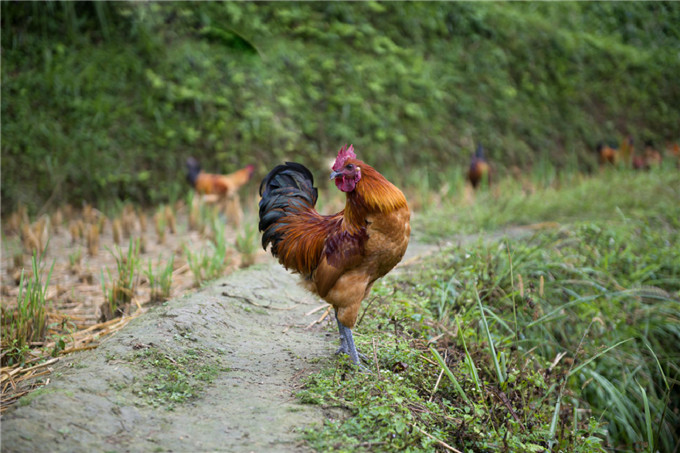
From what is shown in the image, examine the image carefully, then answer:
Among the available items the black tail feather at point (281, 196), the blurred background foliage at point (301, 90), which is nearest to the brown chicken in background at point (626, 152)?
the blurred background foliage at point (301, 90)

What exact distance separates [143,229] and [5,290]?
2028 millimetres

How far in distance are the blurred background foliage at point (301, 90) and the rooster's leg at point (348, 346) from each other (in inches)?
89.5

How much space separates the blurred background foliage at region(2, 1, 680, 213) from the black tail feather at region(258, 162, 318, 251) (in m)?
1.13

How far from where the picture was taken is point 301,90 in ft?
29.7

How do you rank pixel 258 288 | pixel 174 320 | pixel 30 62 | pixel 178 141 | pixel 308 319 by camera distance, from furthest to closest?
pixel 178 141 → pixel 30 62 → pixel 258 288 → pixel 308 319 → pixel 174 320

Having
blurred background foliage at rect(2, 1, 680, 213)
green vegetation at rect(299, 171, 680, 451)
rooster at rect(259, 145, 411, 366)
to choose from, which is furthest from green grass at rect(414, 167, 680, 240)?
rooster at rect(259, 145, 411, 366)

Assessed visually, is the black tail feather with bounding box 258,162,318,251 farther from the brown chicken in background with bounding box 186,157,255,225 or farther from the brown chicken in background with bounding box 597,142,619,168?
the brown chicken in background with bounding box 597,142,619,168

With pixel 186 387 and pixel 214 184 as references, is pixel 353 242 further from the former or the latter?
pixel 214 184

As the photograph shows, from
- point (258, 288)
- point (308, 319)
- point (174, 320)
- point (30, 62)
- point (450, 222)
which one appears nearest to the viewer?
point (174, 320)

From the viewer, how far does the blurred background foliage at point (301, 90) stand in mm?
7434

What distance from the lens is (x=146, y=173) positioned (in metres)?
7.63

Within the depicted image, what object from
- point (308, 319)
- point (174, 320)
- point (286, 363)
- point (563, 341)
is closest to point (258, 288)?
point (308, 319)

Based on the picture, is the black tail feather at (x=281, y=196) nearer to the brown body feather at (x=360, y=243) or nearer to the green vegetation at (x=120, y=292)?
the brown body feather at (x=360, y=243)

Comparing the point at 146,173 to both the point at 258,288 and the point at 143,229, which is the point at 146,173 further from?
the point at 258,288
